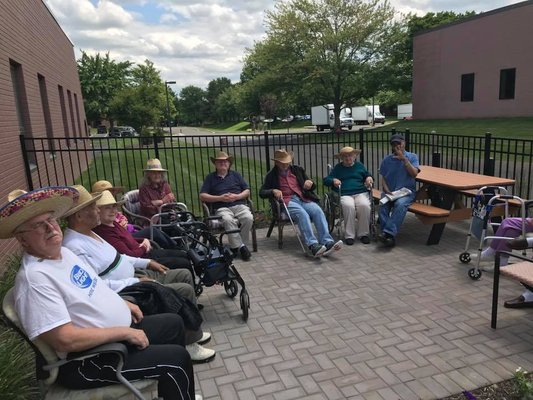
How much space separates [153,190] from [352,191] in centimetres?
285

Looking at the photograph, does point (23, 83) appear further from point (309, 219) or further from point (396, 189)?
point (396, 189)

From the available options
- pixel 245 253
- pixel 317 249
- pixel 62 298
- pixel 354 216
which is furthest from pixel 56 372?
pixel 354 216

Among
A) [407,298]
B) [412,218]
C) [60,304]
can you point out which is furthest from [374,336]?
[412,218]

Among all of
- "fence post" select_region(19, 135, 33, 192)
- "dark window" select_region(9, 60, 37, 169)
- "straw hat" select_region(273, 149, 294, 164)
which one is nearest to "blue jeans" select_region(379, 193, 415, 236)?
"straw hat" select_region(273, 149, 294, 164)

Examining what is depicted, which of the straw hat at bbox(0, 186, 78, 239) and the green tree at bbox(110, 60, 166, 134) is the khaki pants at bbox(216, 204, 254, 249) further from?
the green tree at bbox(110, 60, 166, 134)

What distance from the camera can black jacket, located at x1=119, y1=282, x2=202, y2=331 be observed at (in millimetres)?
3058

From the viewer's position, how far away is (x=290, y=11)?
28.4 m

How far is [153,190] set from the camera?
18.5ft

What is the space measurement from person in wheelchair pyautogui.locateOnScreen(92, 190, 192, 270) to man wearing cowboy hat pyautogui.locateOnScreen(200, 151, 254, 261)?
5.05 ft

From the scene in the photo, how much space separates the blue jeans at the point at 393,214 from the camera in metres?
6.05

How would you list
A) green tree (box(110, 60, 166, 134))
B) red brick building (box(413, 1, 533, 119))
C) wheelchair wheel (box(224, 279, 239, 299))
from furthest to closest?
green tree (box(110, 60, 166, 134)) → red brick building (box(413, 1, 533, 119)) → wheelchair wheel (box(224, 279, 239, 299))

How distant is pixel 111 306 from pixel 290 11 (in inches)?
1141

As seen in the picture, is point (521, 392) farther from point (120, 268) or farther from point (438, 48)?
point (438, 48)

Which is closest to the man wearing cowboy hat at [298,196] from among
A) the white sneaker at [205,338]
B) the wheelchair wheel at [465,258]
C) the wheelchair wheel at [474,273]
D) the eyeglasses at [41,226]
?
the wheelchair wheel at [465,258]
